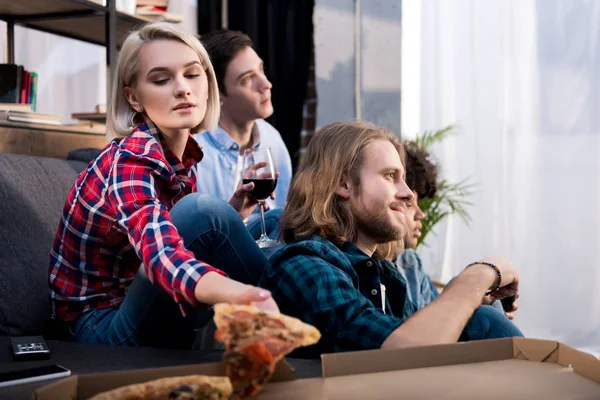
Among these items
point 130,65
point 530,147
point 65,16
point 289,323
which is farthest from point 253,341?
point 530,147

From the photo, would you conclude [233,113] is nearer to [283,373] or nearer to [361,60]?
[361,60]

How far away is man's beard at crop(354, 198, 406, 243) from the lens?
1.52 metres

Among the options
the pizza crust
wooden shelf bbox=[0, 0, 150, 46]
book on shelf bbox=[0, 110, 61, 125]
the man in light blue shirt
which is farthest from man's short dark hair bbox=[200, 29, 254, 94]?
the pizza crust

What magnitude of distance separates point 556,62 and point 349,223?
251 centimetres

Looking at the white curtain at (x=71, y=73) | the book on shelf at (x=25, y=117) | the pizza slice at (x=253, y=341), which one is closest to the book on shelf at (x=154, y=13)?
the book on shelf at (x=25, y=117)

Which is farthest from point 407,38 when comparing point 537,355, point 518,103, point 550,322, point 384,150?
point 537,355

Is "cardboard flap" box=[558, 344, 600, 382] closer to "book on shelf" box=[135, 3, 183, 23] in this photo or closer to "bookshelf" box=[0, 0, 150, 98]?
"bookshelf" box=[0, 0, 150, 98]

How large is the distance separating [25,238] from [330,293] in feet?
2.57

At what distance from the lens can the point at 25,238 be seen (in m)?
1.65

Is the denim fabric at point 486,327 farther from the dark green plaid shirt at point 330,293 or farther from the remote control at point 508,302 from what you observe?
the remote control at point 508,302

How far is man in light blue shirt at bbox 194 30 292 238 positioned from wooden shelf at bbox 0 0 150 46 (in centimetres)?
37

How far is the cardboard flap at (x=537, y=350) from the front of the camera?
676 millimetres

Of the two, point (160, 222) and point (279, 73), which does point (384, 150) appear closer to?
point (160, 222)

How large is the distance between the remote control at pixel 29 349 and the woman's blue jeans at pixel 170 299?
0.18 meters
